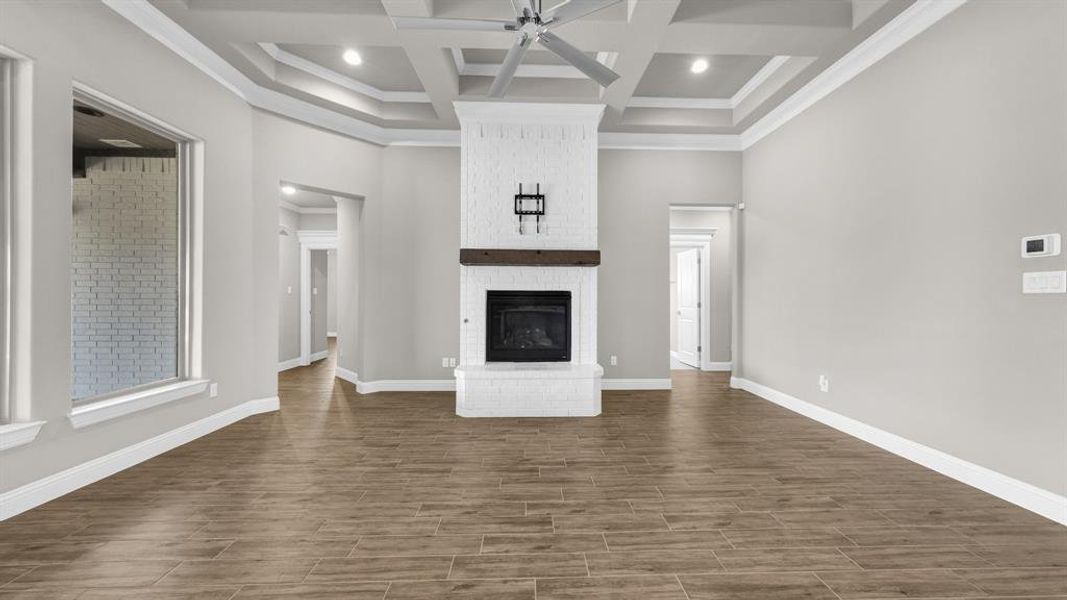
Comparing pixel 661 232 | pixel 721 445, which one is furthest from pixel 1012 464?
pixel 661 232

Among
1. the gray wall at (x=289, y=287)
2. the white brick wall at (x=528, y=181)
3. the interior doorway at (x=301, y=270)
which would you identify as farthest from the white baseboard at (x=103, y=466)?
the interior doorway at (x=301, y=270)

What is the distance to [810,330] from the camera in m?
4.37

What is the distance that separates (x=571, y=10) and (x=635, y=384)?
4.18 metres

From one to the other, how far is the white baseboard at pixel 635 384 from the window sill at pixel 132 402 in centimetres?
404

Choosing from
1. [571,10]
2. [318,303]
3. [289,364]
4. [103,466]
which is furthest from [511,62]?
[318,303]

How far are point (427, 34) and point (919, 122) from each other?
352cm

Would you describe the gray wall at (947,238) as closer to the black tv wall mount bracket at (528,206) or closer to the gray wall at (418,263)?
the black tv wall mount bracket at (528,206)

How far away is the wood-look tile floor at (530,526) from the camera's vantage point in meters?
1.83

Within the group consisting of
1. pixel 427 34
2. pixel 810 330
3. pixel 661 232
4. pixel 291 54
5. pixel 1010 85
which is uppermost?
pixel 291 54

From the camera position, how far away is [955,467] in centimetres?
289

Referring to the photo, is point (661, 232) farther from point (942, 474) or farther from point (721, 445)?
point (942, 474)

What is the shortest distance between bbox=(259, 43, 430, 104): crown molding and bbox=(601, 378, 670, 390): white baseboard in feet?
12.4

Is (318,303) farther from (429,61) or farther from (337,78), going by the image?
(429,61)

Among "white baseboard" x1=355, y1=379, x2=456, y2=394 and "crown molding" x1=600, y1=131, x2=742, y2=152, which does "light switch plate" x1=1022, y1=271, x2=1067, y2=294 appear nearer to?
"crown molding" x1=600, y1=131, x2=742, y2=152
